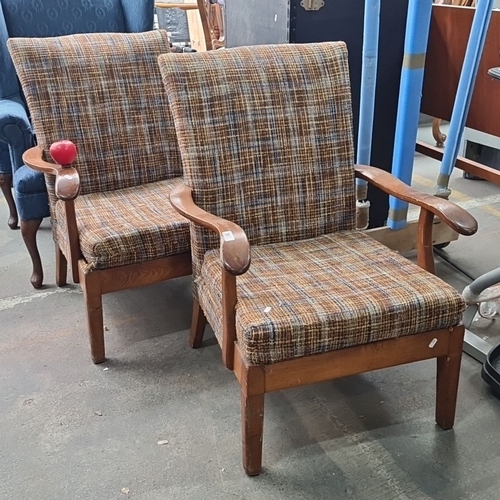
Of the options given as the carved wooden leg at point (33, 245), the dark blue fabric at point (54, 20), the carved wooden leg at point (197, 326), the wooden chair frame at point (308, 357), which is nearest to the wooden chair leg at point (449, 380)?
the wooden chair frame at point (308, 357)

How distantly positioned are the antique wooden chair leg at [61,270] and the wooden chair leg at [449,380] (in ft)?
4.95

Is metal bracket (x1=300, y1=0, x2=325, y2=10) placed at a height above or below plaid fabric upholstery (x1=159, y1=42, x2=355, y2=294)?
above

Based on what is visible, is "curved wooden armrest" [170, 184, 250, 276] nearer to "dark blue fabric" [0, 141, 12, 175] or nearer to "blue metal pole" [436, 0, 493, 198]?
"blue metal pole" [436, 0, 493, 198]

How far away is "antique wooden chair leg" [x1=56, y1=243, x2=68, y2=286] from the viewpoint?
7.95 ft

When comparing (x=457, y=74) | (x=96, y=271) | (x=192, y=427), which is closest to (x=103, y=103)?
(x=96, y=271)

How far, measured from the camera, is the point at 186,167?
1.75m

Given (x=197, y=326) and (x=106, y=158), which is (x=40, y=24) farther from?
(x=197, y=326)

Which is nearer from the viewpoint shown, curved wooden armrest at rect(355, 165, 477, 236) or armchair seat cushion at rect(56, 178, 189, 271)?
curved wooden armrest at rect(355, 165, 477, 236)

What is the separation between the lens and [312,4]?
2256mm

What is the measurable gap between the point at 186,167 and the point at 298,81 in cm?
44

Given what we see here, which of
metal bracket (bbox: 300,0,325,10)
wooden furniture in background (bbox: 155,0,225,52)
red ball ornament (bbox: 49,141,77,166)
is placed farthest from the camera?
wooden furniture in background (bbox: 155,0,225,52)

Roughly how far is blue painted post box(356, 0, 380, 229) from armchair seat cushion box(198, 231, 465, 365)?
2.22 feet

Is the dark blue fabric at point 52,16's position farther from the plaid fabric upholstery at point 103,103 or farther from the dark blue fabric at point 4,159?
the plaid fabric upholstery at point 103,103

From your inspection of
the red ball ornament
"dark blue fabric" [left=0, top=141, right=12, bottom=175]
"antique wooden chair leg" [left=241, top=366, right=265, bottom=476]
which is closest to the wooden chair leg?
"antique wooden chair leg" [left=241, top=366, right=265, bottom=476]
